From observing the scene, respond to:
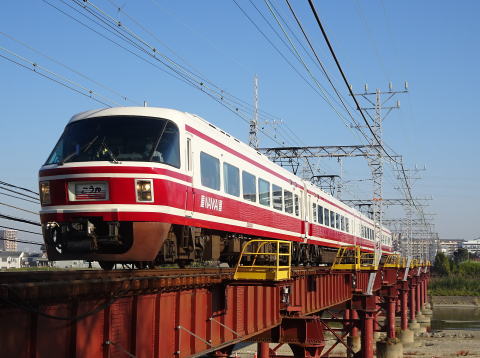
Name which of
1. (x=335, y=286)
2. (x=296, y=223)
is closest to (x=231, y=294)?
(x=296, y=223)

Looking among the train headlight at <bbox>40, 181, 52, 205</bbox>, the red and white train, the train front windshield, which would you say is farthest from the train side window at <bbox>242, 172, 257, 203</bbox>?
the train headlight at <bbox>40, 181, 52, 205</bbox>

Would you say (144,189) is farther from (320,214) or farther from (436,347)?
(436,347)

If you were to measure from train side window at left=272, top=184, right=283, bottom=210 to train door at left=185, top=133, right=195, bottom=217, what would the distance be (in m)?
8.62

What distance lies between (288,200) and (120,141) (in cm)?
1269

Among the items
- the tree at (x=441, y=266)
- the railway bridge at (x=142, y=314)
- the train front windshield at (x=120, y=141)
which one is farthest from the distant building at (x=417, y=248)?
the train front windshield at (x=120, y=141)

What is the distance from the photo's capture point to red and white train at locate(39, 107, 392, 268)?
13562 millimetres

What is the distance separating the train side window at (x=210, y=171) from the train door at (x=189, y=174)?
0.75m

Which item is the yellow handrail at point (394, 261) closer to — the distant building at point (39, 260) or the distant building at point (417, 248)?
the distant building at point (417, 248)

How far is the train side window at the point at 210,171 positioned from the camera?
16.5 m

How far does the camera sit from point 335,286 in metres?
29.4

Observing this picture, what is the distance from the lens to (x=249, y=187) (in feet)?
67.6

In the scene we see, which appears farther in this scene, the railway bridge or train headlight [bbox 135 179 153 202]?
train headlight [bbox 135 179 153 202]

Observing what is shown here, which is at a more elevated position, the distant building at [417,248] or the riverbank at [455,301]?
the distant building at [417,248]

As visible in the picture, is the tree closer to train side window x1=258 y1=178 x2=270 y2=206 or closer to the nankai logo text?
train side window x1=258 y1=178 x2=270 y2=206
